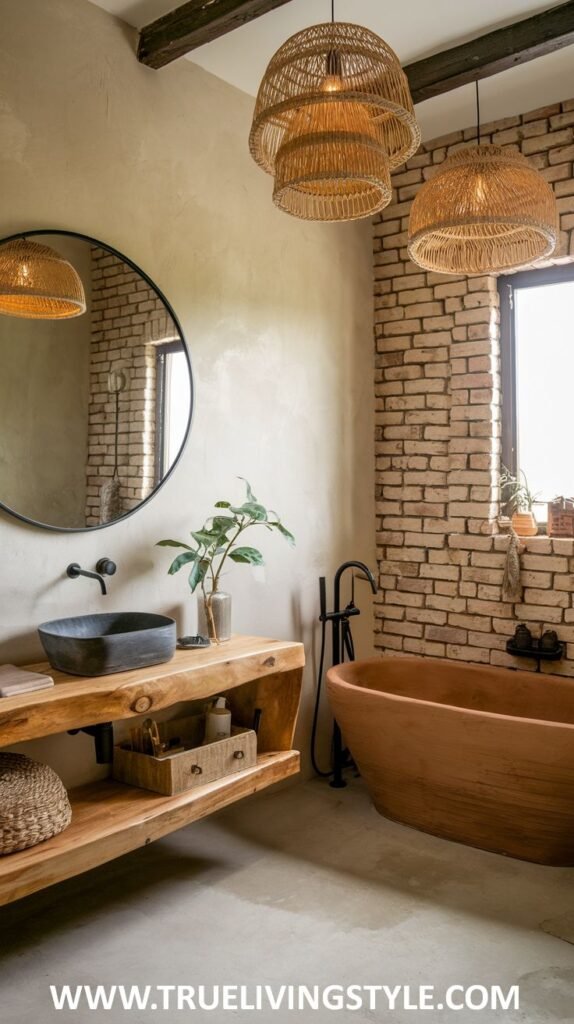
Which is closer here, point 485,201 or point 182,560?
point 485,201

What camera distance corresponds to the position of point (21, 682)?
7.13 ft

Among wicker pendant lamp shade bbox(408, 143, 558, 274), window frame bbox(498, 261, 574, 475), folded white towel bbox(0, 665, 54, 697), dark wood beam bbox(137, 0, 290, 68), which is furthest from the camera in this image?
window frame bbox(498, 261, 574, 475)

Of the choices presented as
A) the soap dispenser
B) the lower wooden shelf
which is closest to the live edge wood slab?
the lower wooden shelf

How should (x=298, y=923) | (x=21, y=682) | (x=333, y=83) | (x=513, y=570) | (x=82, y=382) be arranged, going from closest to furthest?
(x=333, y=83) < (x=21, y=682) < (x=298, y=923) < (x=82, y=382) < (x=513, y=570)

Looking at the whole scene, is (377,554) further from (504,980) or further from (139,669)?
(504,980)

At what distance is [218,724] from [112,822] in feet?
2.21

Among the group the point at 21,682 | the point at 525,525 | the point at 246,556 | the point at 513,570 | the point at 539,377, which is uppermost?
the point at 539,377

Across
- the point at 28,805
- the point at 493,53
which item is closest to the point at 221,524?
the point at 28,805

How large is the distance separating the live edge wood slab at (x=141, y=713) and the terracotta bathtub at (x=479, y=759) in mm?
336

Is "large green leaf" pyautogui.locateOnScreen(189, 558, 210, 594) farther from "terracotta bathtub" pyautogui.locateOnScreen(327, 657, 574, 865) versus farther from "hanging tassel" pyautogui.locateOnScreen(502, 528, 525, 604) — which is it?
"hanging tassel" pyautogui.locateOnScreen(502, 528, 525, 604)

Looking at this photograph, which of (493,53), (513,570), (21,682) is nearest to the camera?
(21,682)

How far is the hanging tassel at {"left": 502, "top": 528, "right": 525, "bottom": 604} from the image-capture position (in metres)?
3.59

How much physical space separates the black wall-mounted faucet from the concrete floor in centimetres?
103

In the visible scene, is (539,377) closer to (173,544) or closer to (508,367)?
(508,367)
